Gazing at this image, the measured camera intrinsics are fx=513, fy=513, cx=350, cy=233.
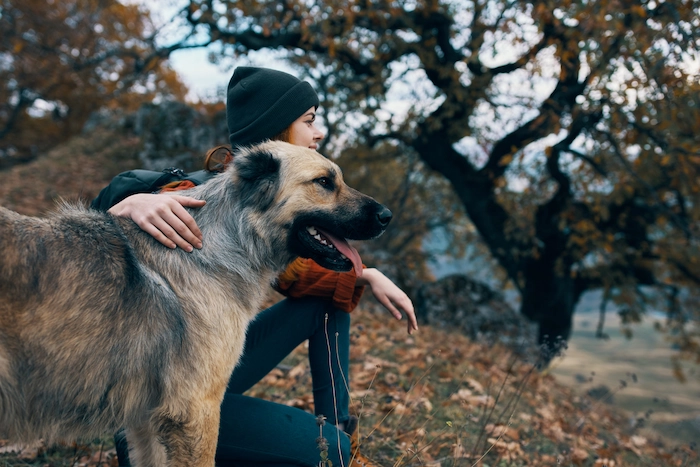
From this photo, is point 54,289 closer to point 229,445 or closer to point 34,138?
point 229,445

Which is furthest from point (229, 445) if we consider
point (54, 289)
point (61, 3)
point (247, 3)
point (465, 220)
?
point (61, 3)

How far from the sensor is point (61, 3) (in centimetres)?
2367

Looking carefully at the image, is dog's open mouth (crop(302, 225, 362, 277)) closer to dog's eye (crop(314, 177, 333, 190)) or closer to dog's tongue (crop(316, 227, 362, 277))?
dog's tongue (crop(316, 227, 362, 277))

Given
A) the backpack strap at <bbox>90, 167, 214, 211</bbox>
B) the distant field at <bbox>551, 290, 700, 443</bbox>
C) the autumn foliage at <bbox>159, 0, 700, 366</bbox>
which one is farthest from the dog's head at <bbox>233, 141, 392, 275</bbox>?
the distant field at <bbox>551, 290, 700, 443</bbox>

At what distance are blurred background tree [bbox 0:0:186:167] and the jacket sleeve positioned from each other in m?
14.7

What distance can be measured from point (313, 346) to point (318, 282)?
1.41ft

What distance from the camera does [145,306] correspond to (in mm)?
2156

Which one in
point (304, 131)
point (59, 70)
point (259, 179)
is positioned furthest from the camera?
point (59, 70)

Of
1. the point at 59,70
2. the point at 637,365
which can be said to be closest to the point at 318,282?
the point at 59,70

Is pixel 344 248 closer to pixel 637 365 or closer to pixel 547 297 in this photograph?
pixel 547 297

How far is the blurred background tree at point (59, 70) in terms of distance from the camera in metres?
18.6

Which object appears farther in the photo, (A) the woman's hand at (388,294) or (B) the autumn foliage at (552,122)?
(B) the autumn foliage at (552,122)

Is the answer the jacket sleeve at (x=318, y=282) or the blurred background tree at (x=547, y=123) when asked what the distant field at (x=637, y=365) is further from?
the jacket sleeve at (x=318, y=282)

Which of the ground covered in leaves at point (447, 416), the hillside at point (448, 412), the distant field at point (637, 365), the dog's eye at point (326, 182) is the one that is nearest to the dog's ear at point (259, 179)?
the dog's eye at point (326, 182)
